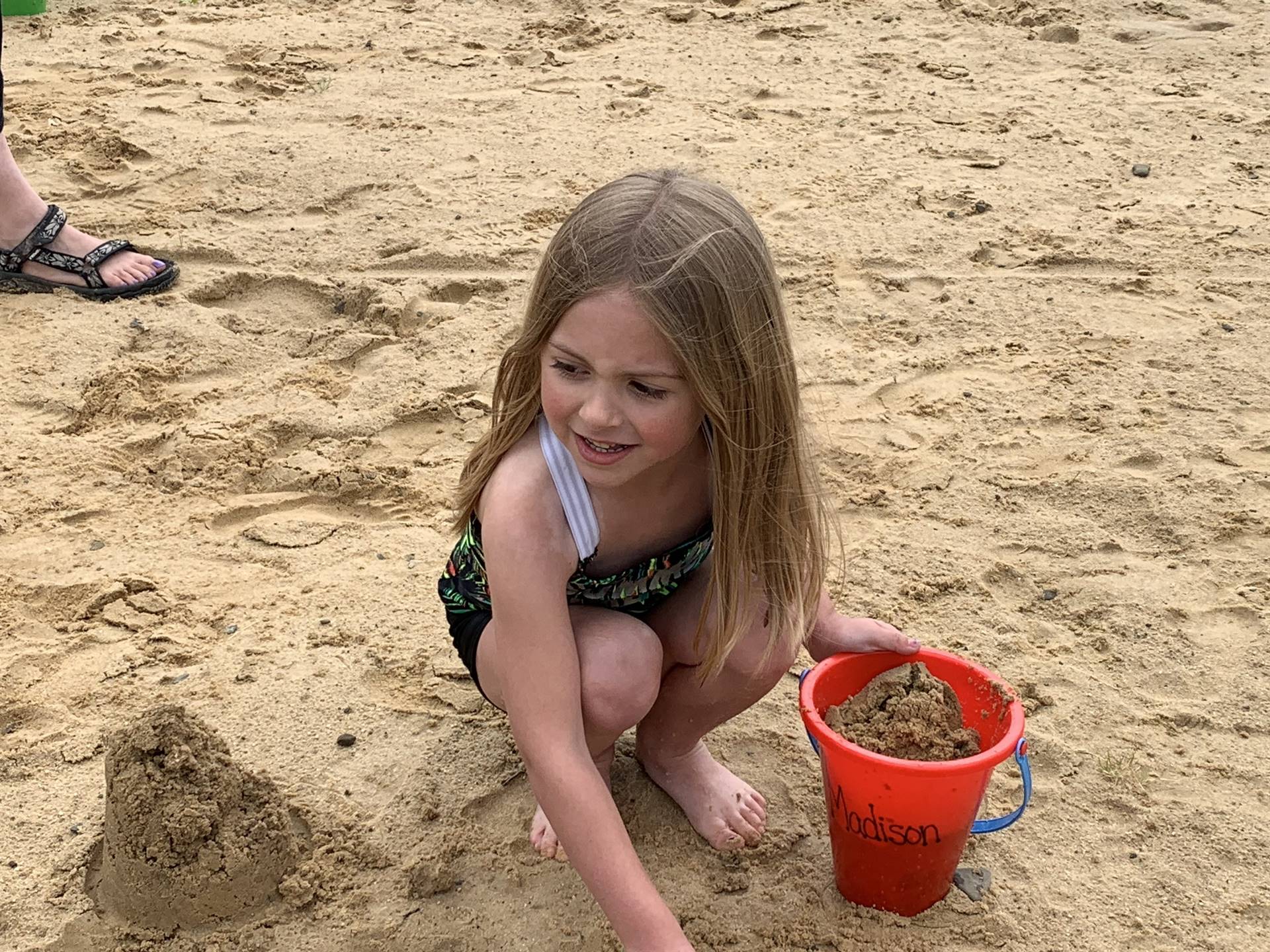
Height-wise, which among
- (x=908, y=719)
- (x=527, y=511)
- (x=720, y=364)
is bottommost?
(x=908, y=719)

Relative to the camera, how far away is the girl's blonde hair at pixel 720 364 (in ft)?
5.41

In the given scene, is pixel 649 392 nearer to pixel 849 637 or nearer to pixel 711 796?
pixel 849 637

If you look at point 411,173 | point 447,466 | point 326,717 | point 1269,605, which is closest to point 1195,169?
point 1269,605

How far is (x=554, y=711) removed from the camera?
1.78m

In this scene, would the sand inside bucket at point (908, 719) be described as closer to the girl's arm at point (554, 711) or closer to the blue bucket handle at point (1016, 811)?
the blue bucket handle at point (1016, 811)

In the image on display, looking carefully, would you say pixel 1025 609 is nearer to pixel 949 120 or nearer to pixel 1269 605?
pixel 1269 605

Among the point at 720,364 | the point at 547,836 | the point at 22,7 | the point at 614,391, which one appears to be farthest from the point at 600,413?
the point at 22,7

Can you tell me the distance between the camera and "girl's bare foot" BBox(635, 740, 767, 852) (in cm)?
210

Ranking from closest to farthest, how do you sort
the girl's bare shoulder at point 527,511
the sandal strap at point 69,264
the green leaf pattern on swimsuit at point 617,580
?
1. the girl's bare shoulder at point 527,511
2. the green leaf pattern on swimsuit at point 617,580
3. the sandal strap at point 69,264

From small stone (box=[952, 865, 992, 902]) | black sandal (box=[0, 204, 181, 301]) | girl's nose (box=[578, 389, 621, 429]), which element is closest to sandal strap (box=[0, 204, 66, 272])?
black sandal (box=[0, 204, 181, 301])

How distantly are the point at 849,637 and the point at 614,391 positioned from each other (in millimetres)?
637

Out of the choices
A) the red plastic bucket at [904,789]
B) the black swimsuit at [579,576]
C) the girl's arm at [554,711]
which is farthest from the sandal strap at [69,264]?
the red plastic bucket at [904,789]

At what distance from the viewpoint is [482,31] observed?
568 cm

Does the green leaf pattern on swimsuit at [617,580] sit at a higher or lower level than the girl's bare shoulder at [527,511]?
lower
